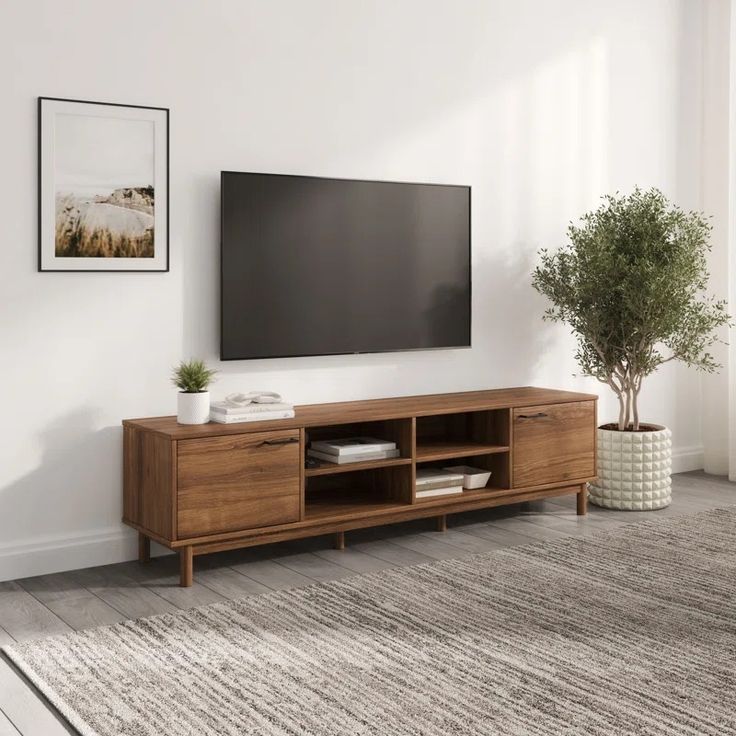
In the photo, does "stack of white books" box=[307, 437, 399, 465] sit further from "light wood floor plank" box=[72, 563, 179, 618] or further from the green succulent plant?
"light wood floor plank" box=[72, 563, 179, 618]

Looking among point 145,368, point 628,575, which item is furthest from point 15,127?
point 628,575

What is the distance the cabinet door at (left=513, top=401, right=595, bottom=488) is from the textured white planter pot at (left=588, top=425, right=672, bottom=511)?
182mm

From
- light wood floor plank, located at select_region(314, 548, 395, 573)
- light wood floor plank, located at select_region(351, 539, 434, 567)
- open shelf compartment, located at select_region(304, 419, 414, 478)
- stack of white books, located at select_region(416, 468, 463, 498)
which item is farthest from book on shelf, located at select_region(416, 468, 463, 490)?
light wood floor plank, located at select_region(314, 548, 395, 573)

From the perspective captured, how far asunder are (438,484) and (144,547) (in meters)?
1.22

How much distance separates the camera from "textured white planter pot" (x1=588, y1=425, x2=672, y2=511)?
16.0ft

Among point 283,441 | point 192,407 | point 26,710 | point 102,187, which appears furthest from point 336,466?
point 26,710

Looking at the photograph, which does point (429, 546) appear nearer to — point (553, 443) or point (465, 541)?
point (465, 541)

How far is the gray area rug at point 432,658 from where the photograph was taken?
2.58 meters

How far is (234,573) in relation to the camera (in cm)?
385

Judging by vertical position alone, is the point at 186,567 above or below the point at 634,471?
below

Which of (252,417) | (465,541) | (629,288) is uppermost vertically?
(629,288)

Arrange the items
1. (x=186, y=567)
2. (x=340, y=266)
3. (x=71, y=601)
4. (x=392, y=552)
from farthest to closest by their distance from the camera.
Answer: (x=340, y=266) < (x=392, y=552) < (x=186, y=567) < (x=71, y=601)

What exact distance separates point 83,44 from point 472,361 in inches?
87.8

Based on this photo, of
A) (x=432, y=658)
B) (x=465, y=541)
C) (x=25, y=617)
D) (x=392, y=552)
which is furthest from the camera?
(x=465, y=541)
